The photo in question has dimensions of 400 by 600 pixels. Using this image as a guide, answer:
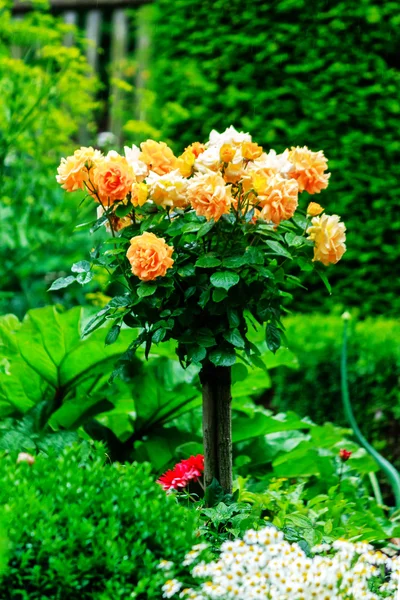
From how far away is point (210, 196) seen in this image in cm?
181

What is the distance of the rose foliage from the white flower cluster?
467mm

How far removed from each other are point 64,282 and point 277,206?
1.82 ft

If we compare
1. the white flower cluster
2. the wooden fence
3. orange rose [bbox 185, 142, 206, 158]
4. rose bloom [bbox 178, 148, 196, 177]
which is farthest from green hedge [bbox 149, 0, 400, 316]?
the white flower cluster

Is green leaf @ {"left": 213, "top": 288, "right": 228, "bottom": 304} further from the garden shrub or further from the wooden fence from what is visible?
the wooden fence

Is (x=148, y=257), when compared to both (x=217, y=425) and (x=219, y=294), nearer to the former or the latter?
(x=219, y=294)

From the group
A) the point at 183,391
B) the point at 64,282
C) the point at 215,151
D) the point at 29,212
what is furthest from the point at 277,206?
the point at 29,212

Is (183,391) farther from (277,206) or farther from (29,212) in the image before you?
(29,212)

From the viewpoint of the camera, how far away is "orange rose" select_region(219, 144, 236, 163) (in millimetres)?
1894

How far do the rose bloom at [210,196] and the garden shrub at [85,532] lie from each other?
60 cm

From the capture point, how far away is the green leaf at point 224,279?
1809mm

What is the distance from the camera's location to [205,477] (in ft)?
6.92

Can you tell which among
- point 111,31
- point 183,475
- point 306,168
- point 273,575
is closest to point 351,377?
point 183,475

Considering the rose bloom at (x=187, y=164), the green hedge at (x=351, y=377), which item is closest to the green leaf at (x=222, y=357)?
the rose bloom at (x=187, y=164)

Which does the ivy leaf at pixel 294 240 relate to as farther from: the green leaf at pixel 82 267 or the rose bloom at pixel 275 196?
the green leaf at pixel 82 267
